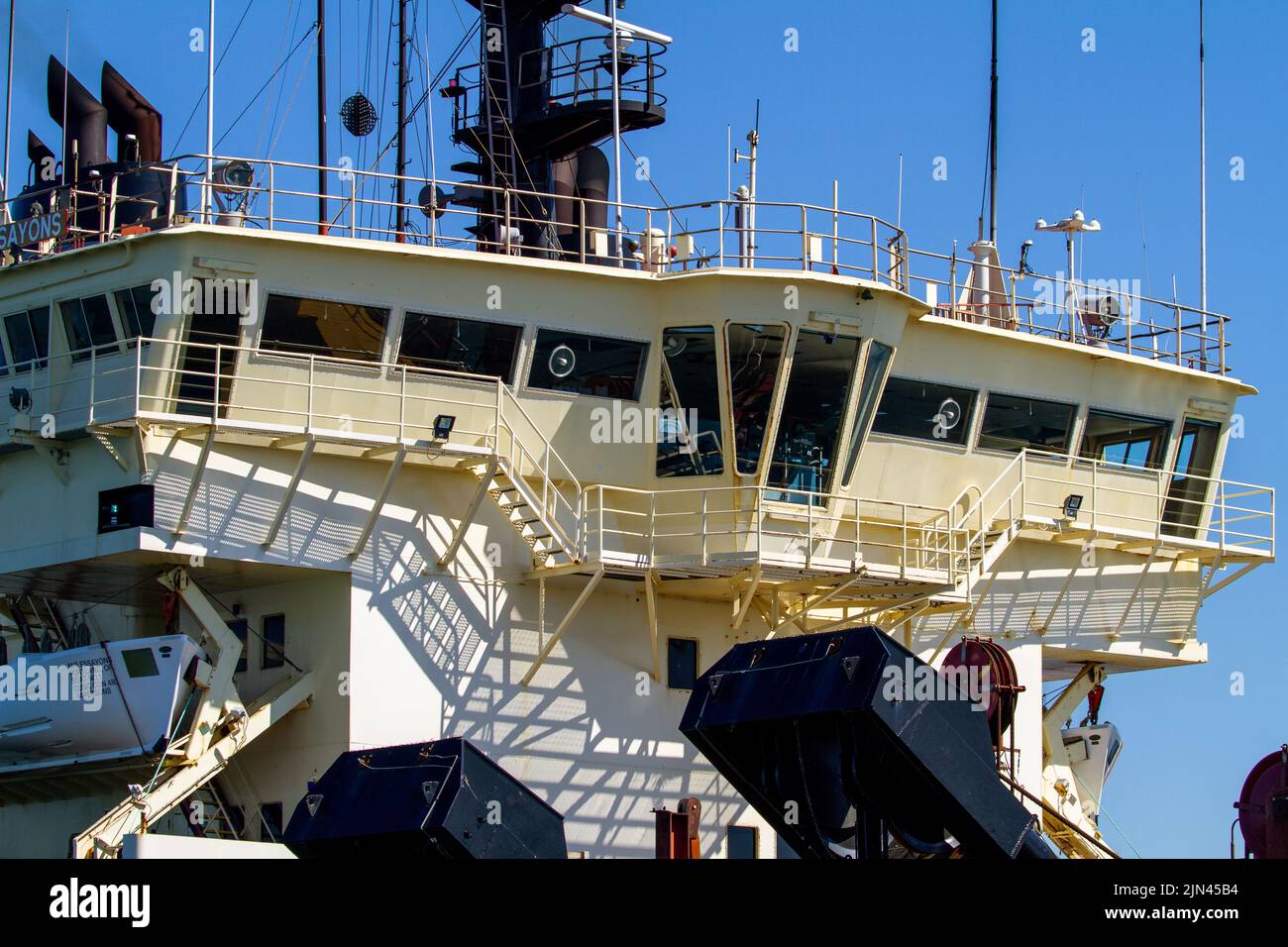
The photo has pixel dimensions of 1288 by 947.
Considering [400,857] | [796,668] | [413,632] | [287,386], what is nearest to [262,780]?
[413,632]

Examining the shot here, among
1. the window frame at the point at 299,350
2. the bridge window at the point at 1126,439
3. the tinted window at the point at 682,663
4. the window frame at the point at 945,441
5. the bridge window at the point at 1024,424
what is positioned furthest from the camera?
the bridge window at the point at 1126,439

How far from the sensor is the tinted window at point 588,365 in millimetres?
32719

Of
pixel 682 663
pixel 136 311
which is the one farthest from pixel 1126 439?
pixel 136 311

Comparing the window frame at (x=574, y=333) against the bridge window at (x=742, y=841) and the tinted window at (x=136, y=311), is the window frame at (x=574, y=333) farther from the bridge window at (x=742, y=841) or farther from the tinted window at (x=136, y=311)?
the bridge window at (x=742, y=841)

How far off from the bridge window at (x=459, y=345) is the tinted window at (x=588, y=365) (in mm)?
421

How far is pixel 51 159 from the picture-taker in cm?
3744

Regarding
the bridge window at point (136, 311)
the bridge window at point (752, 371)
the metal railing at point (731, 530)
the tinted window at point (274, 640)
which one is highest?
the bridge window at point (136, 311)

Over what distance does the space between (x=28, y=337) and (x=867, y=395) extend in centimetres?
1269

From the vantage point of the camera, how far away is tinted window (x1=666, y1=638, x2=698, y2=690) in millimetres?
33906

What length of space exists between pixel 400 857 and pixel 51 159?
18.6 m

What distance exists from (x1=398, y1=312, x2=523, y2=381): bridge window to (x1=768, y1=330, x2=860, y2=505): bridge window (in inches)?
164

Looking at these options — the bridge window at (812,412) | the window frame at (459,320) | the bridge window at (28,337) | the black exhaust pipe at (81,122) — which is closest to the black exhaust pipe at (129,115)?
the black exhaust pipe at (81,122)

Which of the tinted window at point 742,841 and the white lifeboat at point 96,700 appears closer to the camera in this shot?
the white lifeboat at point 96,700

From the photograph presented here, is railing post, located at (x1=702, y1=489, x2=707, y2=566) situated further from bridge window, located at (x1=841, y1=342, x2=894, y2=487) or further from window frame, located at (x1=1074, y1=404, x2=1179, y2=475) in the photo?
window frame, located at (x1=1074, y1=404, x2=1179, y2=475)
